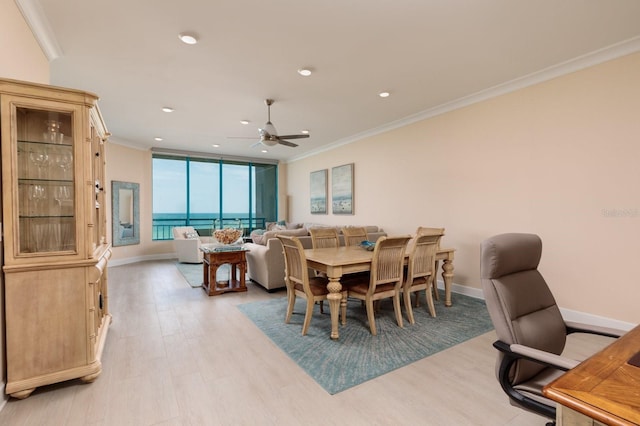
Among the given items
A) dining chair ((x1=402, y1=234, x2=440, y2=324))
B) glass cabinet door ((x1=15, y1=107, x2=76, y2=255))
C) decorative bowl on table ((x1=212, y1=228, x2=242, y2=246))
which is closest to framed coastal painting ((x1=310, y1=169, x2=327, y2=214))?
decorative bowl on table ((x1=212, y1=228, x2=242, y2=246))

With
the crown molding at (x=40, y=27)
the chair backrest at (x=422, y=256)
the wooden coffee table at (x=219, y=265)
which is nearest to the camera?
the crown molding at (x=40, y=27)

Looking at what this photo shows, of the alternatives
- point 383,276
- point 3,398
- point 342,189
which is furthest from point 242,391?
point 342,189

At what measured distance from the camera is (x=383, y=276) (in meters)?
3.04

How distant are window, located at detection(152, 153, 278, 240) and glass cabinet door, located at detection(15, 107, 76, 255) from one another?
5.34m

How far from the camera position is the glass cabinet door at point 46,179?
81.7 inches

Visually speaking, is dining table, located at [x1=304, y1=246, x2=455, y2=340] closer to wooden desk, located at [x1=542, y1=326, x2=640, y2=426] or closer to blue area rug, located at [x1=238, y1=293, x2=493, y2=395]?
blue area rug, located at [x1=238, y1=293, x2=493, y2=395]

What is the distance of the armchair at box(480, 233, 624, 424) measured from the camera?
1308mm

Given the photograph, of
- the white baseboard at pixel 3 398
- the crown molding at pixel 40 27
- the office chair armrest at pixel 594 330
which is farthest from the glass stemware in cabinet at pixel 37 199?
the office chair armrest at pixel 594 330

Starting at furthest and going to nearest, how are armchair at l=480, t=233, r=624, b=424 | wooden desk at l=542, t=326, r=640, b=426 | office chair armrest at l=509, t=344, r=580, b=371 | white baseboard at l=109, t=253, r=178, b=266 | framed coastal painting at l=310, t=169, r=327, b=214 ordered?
framed coastal painting at l=310, t=169, r=327, b=214 → white baseboard at l=109, t=253, r=178, b=266 → armchair at l=480, t=233, r=624, b=424 → office chair armrest at l=509, t=344, r=580, b=371 → wooden desk at l=542, t=326, r=640, b=426

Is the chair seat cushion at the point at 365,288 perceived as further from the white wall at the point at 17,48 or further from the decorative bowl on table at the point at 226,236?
the white wall at the point at 17,48

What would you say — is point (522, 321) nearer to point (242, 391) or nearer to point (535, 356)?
point (535, 356)

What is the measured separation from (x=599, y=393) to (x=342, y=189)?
614 centimetres

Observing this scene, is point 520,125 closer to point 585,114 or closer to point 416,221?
point 585,114

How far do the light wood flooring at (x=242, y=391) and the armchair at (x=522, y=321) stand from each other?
62cm
